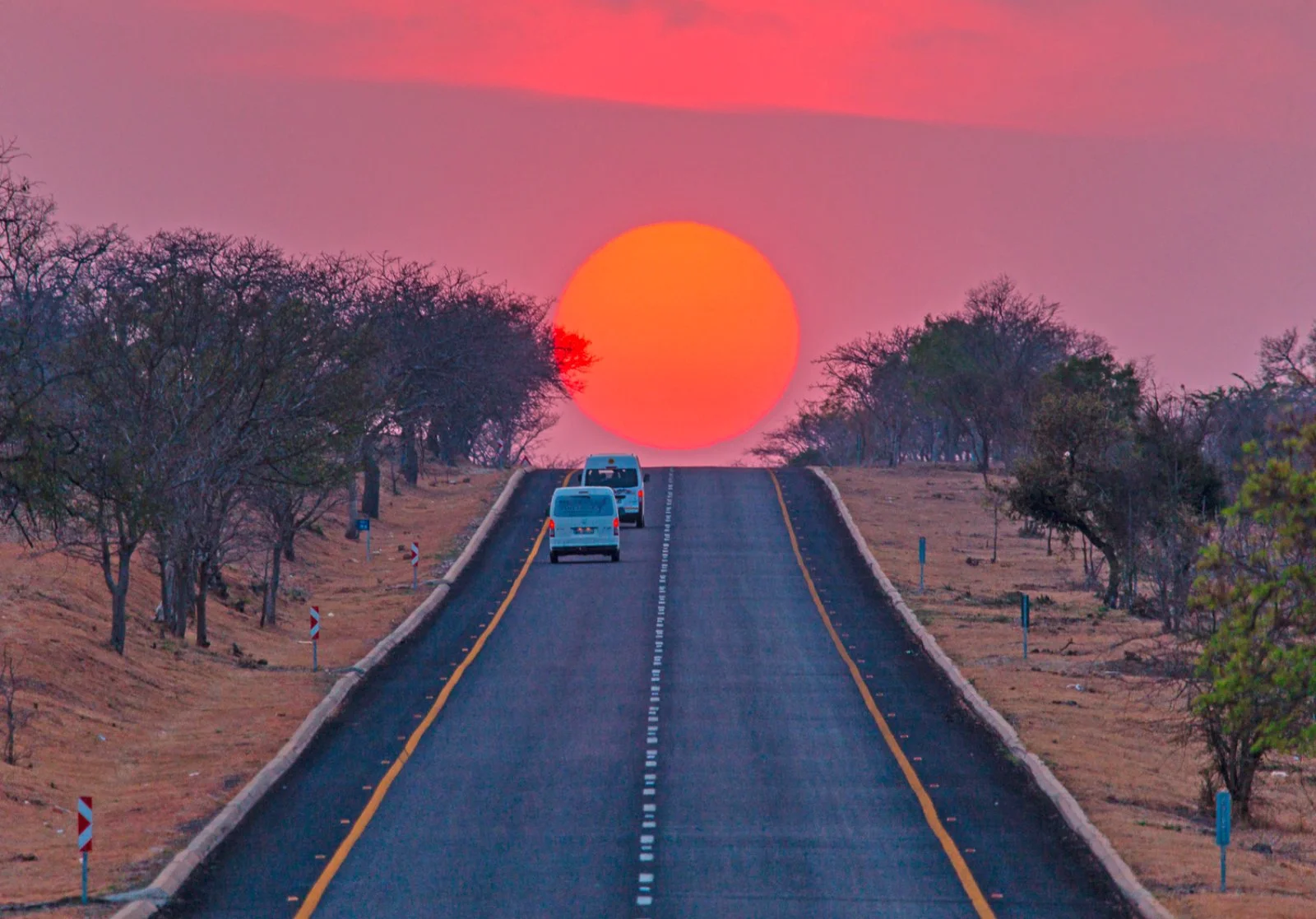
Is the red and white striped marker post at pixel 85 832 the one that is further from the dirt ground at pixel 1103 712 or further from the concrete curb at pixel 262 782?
the dirt ground at pixel 1103 712

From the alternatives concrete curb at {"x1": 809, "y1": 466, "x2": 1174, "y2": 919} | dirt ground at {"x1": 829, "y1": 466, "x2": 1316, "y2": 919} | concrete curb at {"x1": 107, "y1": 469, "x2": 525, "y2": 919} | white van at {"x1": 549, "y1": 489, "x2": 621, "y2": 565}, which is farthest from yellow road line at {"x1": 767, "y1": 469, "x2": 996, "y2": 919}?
concrete curb at {"x1": 107, "y1": 469, "x2": 525, "y2": 919}

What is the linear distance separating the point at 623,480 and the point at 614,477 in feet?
1.07

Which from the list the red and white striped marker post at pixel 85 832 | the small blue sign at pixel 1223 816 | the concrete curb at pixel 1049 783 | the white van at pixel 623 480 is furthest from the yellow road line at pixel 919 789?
the white van at pixel 623 480

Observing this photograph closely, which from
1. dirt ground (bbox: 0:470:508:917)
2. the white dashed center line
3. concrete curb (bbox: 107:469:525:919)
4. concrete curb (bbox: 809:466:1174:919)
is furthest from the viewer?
dirt ground (bbox: 0:470:508:917)

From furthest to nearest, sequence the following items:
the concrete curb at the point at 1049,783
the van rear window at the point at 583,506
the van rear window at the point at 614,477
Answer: the van rear window at the point at 614,477
the van rear window at the point at 583,506
the concrete curb at the point at 1049,783

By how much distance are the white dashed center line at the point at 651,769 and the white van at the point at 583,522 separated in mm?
3016

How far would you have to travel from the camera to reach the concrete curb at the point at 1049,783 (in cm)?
1716

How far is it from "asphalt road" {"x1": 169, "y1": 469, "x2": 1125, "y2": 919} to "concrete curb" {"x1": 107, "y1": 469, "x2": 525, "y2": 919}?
25 centimetres

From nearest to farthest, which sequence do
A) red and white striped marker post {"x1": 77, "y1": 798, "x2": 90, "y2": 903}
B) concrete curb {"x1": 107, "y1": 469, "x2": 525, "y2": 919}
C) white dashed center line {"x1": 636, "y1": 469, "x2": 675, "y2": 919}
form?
red and white striped marker post {"x1": 77, "y1": 798, "x2": 90, "y2": 903} < concrete curb {"x1": 107, "y1": 469, "x2": 525, "y2": 919} < white dashed center line {"x1": 636, "y1": 469, "x2": 675, "y2": 919}

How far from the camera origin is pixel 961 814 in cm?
2120

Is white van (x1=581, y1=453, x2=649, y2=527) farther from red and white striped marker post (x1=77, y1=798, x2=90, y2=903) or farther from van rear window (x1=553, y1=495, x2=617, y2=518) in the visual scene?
red and white striped marker post (x1=77, y1=798, x2=90, y2=903)

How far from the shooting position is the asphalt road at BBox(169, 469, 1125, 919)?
17.5m

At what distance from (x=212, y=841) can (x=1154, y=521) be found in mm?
32713

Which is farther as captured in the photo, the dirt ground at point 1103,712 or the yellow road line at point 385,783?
the dirt ground at point 1103,712
